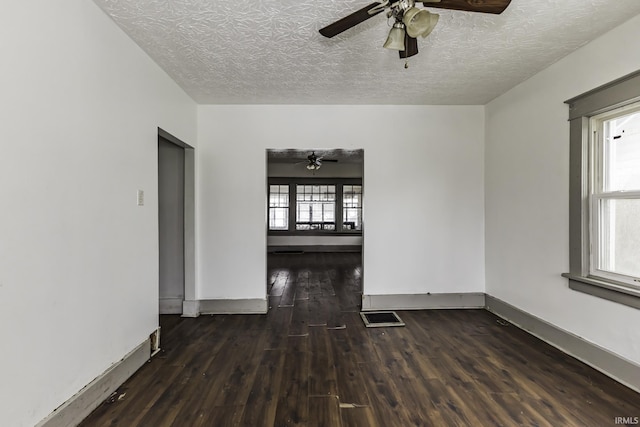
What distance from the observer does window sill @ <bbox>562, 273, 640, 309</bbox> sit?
1976 mm

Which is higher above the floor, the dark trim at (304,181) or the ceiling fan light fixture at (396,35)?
the ceiling fan light fixture at (396,35)

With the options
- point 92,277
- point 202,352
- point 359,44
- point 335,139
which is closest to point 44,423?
point 92,277

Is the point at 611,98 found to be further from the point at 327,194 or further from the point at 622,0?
the point at 327,194

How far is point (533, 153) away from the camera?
2.85 metres

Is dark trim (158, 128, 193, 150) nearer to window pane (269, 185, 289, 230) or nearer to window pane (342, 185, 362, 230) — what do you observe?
window pane (269, 185, 289, 230)

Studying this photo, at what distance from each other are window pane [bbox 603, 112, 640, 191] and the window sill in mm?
725

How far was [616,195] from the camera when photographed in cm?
214

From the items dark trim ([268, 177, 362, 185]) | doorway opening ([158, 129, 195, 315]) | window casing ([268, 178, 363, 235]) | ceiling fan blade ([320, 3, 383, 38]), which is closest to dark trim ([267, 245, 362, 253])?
window casing ([268, 178, 363, 235])

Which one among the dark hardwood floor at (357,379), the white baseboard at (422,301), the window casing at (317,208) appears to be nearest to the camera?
the dark hardwood floor at (357,379)

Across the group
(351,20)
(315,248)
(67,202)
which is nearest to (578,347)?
(351,20)

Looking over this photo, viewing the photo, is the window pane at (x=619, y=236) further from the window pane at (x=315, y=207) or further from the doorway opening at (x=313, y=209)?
the window pane at (x=315, y=207)

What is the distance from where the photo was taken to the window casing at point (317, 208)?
8.48 meters

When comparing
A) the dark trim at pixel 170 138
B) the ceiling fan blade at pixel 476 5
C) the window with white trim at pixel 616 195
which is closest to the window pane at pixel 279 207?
the dark trim at pixel 170 138

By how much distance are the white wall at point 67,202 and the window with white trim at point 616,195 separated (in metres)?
3.68
